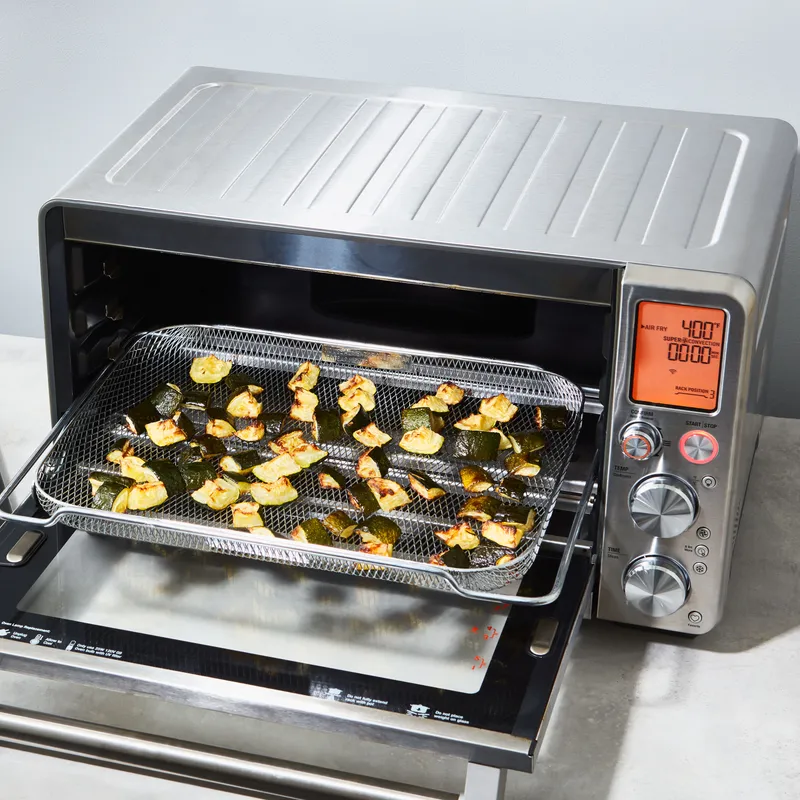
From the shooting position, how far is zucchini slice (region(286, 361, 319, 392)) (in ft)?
3.66

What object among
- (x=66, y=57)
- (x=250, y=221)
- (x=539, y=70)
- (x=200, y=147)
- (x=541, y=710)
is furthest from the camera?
(x=66, y=57)

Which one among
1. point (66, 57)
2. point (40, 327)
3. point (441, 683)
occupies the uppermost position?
point (66, 57)

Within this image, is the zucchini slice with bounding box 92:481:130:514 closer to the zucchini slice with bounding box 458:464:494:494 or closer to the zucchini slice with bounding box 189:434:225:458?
the zucchini slice with bounding box 189:434:225:458

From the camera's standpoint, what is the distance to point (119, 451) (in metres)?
1.04

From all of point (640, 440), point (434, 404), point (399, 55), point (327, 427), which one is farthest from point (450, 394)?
point (399, 55)

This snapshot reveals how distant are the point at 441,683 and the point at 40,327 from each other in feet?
3.61

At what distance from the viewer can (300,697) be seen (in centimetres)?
83

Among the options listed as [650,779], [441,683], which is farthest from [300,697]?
[650,779]

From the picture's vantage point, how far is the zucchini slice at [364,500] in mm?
982

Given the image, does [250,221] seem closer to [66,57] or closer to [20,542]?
[20,542]

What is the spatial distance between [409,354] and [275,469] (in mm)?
163

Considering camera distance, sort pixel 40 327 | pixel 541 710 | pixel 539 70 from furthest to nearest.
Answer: pixel 40 327
pixel 539 70
pixel 541 710

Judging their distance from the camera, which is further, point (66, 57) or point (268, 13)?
point (66, 57)

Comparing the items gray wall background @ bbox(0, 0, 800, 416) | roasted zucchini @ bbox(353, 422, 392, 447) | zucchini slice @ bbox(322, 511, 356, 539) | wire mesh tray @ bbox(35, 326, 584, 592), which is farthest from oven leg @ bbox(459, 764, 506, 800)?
gray wall background @ bbox(0, 0, 800, 416)
